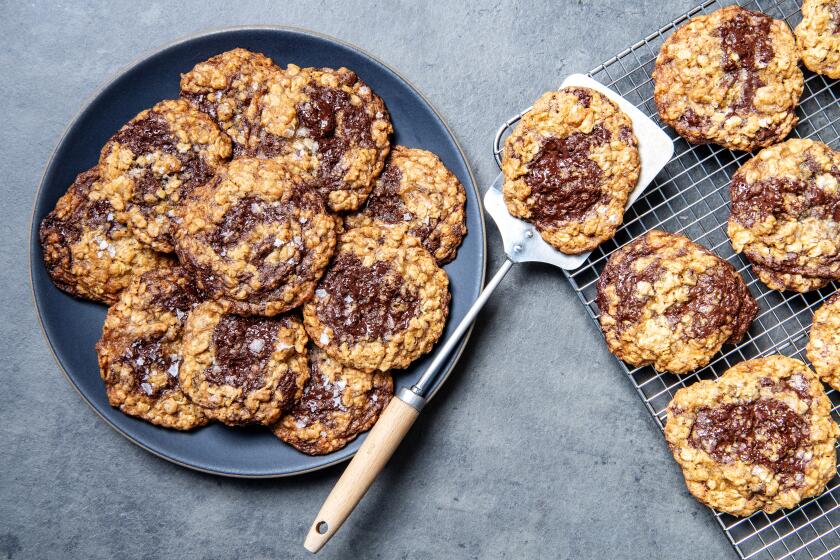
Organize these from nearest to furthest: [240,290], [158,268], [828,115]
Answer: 1. [240,290]
2. [158,268]
3. [828,115]

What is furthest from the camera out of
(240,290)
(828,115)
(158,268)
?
(828,115)

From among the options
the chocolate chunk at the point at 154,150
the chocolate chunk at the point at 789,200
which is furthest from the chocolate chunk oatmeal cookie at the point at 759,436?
the chocolate chunk at the point at 154,150

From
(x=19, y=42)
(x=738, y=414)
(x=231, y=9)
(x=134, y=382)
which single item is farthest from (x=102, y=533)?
(x=738, y=414)

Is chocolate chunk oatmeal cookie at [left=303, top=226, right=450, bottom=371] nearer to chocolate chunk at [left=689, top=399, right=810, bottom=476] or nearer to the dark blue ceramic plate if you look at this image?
the dark blue ceramic plate

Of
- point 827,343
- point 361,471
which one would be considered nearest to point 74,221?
point 361,471

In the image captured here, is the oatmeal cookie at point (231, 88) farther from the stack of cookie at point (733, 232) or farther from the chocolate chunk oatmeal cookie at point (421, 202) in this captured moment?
the stack of cookie at point (733, 232)

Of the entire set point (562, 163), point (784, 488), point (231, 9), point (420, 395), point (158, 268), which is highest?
point (562, 163)

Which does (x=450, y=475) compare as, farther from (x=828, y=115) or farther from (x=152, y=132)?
(x=828, y=115)

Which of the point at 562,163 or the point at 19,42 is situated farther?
the point at 19,42
